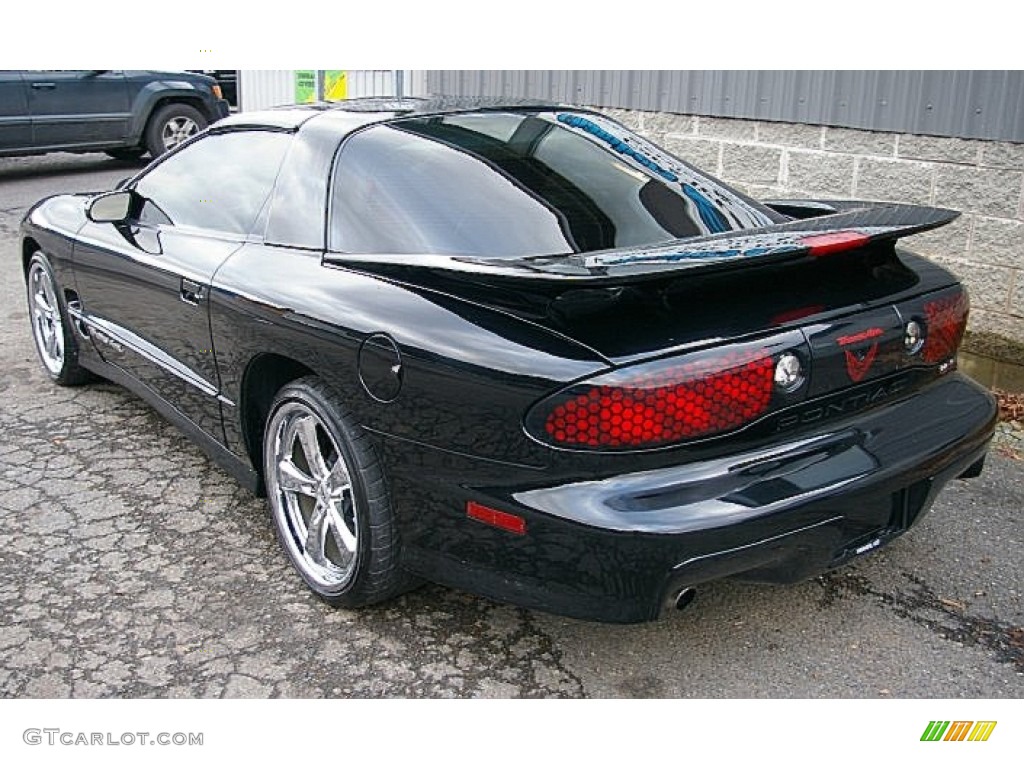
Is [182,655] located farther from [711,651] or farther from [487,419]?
[711,651]

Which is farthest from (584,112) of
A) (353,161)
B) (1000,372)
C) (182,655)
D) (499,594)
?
(1000,372)

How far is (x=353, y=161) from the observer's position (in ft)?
10.6

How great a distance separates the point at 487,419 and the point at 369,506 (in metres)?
0.51

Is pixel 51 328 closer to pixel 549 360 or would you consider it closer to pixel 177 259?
pixel 177 259

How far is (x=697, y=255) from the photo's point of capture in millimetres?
2498

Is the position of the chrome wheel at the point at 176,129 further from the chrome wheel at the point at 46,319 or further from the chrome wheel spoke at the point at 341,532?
the chrome wheel spoke at the point at 341,532

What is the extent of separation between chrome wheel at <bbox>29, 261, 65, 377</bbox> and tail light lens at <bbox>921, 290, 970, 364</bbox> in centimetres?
384

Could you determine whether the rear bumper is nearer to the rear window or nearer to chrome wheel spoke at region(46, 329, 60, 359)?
the rear window

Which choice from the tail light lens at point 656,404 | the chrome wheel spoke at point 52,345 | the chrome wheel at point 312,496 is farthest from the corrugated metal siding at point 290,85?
the tail light lens at point 656,404

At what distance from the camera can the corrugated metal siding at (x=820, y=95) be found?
5.00 meters

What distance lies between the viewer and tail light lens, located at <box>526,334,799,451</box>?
2.37 meters

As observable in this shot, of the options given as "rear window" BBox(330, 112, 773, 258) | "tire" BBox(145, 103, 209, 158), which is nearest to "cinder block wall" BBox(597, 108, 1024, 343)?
"rear window" BBox(330, 112, 773, 258)

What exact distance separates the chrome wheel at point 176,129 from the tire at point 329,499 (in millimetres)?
9173

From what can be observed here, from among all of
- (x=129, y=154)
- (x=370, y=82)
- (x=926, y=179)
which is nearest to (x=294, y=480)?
(x=926, y=179)
